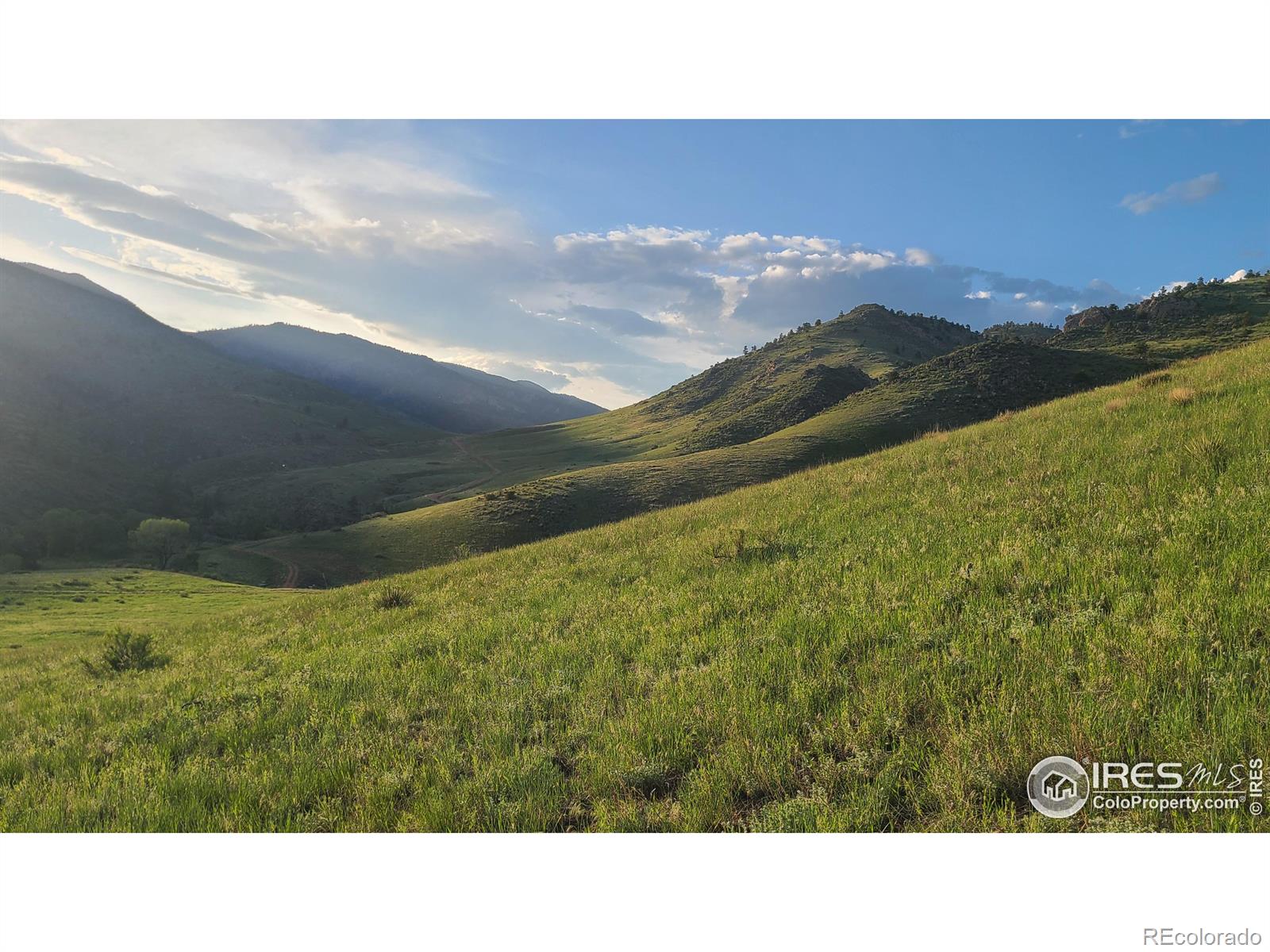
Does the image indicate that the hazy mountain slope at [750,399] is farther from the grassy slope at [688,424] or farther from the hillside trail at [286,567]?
the hillside trail at [286,567]

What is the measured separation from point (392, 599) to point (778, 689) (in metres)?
11.1

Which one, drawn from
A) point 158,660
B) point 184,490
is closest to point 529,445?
point 184,490

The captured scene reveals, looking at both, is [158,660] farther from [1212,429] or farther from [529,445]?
[529,445]

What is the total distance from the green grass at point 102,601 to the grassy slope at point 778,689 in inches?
805

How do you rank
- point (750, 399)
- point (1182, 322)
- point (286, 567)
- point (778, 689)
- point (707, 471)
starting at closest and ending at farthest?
point (778, 689)
point (707, 471)
point (286, 567)
point (1182, 322)
point (750, 399)

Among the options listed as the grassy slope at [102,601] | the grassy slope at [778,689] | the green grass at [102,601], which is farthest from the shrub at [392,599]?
the grassy slope at [102,601]

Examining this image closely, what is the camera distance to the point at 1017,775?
13.2ft

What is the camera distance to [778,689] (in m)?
5.65

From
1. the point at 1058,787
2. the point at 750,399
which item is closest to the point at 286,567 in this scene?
the point at 1058,787

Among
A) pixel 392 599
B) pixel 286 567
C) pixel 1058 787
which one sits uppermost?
pixel 1058 787

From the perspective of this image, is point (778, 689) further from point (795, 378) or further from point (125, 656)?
point (795, 378)

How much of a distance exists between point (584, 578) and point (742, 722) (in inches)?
290

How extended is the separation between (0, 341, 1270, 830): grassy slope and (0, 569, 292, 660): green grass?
2044 cm

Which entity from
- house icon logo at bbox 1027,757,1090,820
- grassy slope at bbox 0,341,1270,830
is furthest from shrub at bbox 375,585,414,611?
house icon logo at bbox 1027,757,1090,820
